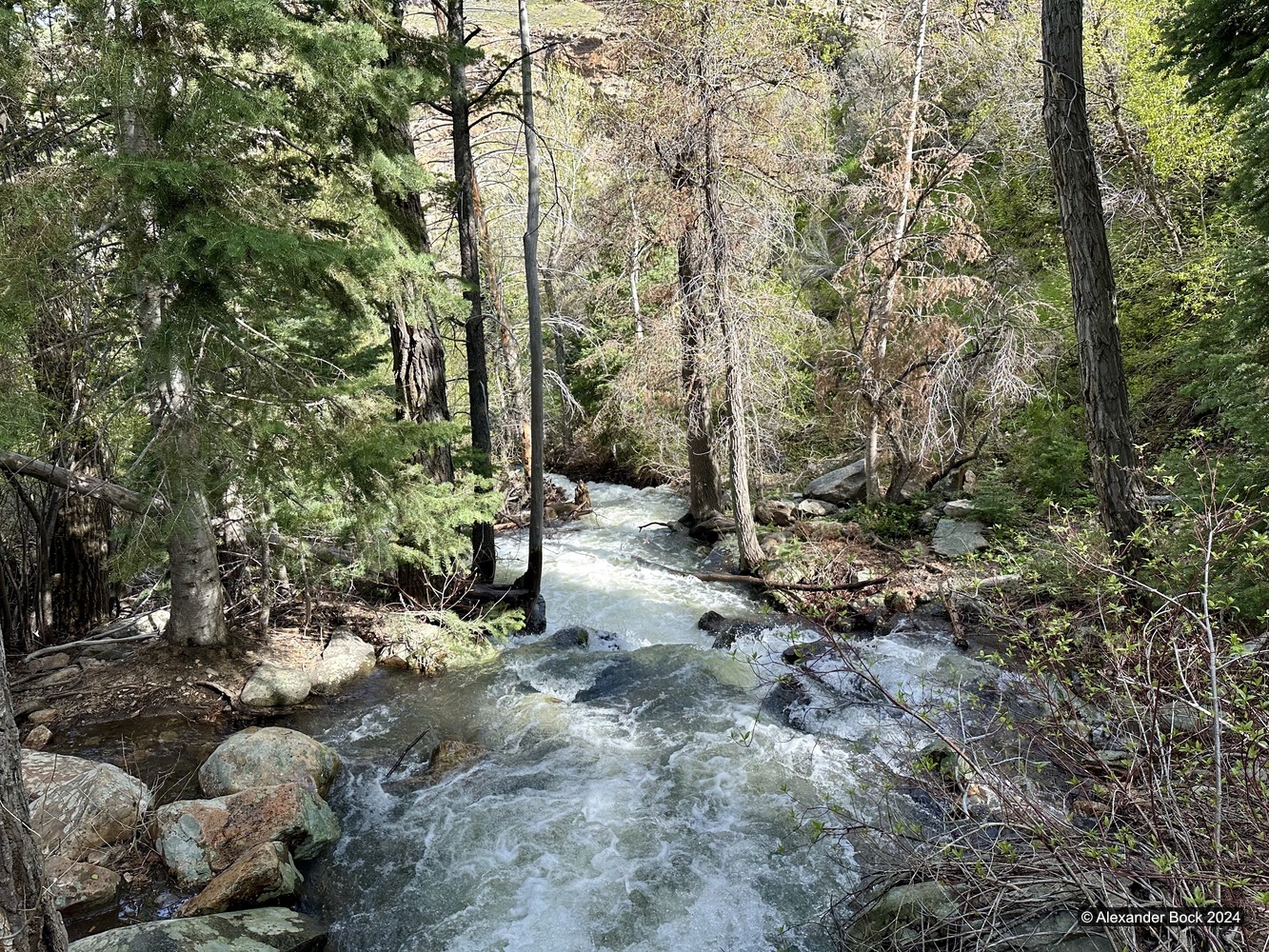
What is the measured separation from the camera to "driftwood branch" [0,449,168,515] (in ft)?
19.1

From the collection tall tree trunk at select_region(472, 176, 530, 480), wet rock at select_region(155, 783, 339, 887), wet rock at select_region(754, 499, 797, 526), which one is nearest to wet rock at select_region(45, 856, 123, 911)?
wet rock at select_region(155, 783, 339, 887)

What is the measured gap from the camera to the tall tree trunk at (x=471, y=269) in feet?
27.5

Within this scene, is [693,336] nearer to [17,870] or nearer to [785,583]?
[785,583]

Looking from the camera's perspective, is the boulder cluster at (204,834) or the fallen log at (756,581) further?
the fallen log at (756,581)

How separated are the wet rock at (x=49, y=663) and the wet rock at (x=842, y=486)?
418 inches

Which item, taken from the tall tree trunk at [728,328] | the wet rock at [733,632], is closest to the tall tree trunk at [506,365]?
the tall tree trunk at [728,328]

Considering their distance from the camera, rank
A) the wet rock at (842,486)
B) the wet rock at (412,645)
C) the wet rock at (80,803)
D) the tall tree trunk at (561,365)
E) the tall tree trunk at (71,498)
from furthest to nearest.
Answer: the tall tree trunk at (561,365) → the wet rock at (842,486) → the wet rock at (412,645) → the tall tree trunk at (71,498) → the wet rock at (80,803)

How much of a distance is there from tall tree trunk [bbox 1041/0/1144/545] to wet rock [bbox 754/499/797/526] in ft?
18.1

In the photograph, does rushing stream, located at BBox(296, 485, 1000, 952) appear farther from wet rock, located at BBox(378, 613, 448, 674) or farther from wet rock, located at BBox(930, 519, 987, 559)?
wet rock, located at BBox(930, 519, 987, 559)

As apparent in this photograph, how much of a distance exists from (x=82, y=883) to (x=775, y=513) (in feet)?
31.4

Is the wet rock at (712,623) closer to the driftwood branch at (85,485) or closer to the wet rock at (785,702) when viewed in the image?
the wet rock at (785,702)

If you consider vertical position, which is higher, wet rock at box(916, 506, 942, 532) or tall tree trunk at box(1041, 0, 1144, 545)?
tall tree trunk at box(1041, 0, 1144, 545)

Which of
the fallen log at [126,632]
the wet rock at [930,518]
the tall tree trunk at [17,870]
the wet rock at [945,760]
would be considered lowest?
the wet rock at [945,760]

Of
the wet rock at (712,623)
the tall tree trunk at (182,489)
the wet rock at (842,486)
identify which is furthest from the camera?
the wet rock at (842,486)
